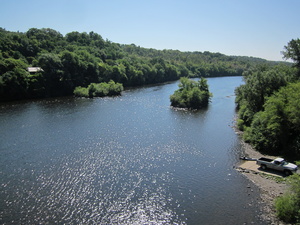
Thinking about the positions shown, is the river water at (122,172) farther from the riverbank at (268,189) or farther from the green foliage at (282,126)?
the green foliage at (282,126)

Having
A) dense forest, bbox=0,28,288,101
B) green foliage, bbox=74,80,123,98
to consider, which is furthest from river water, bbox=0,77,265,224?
green foliage, bbox=74,80,123,98

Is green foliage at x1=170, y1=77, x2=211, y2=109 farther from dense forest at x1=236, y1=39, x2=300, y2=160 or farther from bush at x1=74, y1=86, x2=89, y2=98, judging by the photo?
bush at x1=74, y1=86, x2=89, y2=98

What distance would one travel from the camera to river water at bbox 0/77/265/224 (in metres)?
27.9

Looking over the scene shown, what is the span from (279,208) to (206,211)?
7.58 metres

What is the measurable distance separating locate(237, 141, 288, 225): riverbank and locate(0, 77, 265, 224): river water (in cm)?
93

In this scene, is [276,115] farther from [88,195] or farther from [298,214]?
[88,195]

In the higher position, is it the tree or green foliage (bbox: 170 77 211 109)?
the tree

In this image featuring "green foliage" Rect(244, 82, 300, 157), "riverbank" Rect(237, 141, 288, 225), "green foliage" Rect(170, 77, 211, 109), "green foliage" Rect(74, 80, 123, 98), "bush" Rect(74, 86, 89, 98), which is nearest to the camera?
"riverbank" Rect(237, 141, 288, 225)

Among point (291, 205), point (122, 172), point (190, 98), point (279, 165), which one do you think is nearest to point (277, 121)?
point (279, 165)

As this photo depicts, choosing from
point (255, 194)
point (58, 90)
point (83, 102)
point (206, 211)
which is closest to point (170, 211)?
point (206, 211)

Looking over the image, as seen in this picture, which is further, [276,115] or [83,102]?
[83,102]

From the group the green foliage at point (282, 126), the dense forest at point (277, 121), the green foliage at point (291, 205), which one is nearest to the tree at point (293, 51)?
the dense forest at point (277, 121)

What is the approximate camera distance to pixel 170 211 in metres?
28.3

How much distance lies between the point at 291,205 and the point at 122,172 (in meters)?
22.4
